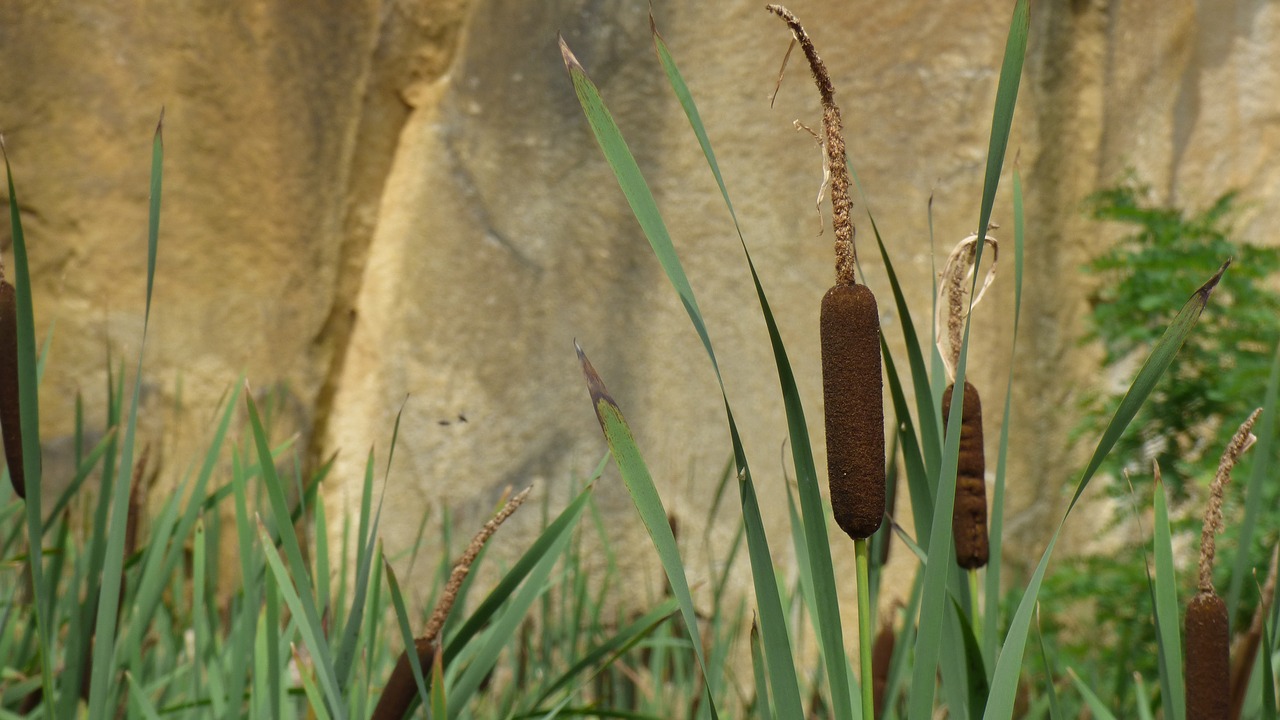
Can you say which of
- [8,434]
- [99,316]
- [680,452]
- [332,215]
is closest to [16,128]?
[99,316]

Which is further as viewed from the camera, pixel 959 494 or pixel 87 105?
pixel 87 105

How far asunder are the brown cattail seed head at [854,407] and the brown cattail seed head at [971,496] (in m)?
0.19

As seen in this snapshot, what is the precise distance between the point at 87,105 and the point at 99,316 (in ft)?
1.51

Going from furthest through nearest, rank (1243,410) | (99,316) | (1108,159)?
(99,316), (1108,159), (1243,410)

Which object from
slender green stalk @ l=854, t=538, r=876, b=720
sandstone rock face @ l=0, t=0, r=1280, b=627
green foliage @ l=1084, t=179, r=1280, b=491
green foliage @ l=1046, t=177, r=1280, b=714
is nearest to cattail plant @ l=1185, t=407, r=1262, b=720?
slender green stalk @ l=854, t=538, r=876, b=720

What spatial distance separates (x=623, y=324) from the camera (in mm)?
2572

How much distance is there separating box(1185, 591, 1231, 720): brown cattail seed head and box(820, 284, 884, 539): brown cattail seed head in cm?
25

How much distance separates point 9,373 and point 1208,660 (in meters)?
0.64

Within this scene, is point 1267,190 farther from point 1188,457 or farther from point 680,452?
point 680,452

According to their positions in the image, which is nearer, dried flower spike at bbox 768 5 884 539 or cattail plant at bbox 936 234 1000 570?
dried flower spike at bbox 768 5 884 539

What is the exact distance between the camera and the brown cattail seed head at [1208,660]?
1.80 ft

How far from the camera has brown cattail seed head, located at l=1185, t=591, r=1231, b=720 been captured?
21.6 inches

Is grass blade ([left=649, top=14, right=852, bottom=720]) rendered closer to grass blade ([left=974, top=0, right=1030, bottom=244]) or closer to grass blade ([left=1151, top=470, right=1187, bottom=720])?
grass blade ([left=974, top=0, right=1030, bottom=244])

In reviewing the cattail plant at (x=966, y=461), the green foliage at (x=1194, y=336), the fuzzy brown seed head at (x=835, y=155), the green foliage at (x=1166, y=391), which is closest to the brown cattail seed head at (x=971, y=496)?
the cattail plant at (x=966, y=461)
